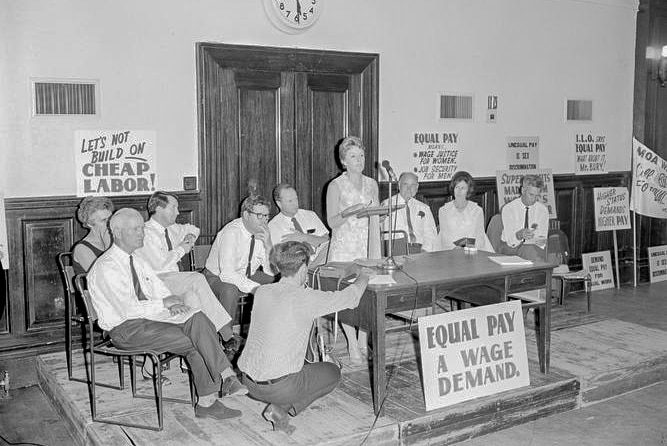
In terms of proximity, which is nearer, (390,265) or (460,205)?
(390,265)

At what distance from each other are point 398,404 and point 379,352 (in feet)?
1.46

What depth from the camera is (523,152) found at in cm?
835

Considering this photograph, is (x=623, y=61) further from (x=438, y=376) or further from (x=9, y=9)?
(x=9, y=9)

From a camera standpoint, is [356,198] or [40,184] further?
[40,184]

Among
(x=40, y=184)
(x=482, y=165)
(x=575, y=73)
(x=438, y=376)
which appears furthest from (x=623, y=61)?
(x=40, y=184)

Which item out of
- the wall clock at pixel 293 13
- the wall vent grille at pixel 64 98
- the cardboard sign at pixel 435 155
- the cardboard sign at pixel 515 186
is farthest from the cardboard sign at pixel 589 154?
the wall vent grille at pixel 64 98

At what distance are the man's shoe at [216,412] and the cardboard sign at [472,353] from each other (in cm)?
113

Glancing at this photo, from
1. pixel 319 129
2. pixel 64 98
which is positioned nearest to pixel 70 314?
pixel 64 98

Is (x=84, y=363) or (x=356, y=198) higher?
(x=356, y=198)

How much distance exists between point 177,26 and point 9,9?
4.12 ft

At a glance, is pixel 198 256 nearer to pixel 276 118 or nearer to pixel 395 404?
pixel 276 118

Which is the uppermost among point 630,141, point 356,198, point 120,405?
point 630,141

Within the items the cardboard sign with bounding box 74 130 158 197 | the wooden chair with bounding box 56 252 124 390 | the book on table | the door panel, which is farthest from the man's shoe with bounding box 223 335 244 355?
the door panel

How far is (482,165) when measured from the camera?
8109 millimetres
